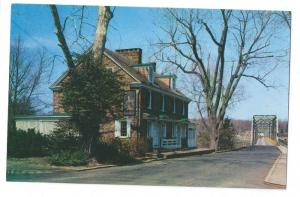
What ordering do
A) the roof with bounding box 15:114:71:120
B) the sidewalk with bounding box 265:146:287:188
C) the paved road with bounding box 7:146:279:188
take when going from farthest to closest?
the roof with bounding box 15:114:71:120
the paved road with bounding box 7:146:279:188
the sidewalk with bounding box 265:146:287:188

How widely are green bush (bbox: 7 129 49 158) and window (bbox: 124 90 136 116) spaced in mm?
2681

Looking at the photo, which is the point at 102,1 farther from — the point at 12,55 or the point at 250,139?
the point at 250,139

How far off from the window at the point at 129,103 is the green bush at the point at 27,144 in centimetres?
268

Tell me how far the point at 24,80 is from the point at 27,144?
6.18ft

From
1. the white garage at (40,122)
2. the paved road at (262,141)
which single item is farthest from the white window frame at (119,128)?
the paved road at (262,141)

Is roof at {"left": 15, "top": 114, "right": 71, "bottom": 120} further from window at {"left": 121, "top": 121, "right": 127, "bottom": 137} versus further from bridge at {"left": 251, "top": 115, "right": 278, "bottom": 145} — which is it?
bridge at {"left": 251, "top": 115, "right": 278, "bottom": 145}

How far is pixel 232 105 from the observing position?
15.1 metres

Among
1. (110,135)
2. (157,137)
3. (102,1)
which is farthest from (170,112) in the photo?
(102,1)

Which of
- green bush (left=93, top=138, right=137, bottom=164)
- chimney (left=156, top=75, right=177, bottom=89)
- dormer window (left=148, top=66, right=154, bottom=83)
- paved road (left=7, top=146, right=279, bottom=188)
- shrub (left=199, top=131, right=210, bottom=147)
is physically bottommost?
paved road (left=7, top=146, right=279, bottom=188)

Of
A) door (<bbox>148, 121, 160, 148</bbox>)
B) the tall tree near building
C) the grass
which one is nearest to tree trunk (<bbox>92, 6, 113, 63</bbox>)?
the tall tree near building

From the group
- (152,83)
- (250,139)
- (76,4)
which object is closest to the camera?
→ (76,4)

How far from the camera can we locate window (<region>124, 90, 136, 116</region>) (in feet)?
52.5

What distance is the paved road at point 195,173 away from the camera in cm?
1362

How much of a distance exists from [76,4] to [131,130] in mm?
4303
